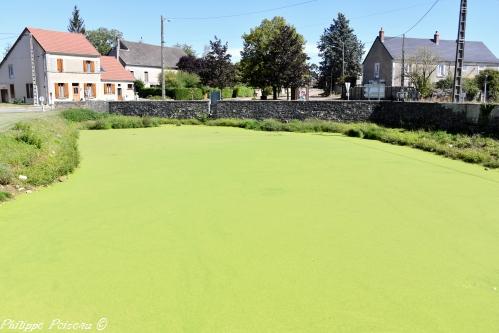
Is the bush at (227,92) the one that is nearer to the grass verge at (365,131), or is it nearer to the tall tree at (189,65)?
the tall tree at (189,65)

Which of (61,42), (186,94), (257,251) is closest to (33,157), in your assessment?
(257,251)

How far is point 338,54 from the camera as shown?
178 ft

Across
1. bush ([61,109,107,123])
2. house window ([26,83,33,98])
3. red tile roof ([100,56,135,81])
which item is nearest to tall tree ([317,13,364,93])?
red tile roof ([100,56,135,81])

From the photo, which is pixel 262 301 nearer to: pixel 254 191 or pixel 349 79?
pixel 254 191

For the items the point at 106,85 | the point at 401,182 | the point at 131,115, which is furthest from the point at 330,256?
the point at 106,85

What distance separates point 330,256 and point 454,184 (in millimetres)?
4570

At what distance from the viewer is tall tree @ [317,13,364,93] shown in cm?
5409

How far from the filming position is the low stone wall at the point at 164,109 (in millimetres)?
23422

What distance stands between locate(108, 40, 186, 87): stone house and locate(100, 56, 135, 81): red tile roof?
9826mm

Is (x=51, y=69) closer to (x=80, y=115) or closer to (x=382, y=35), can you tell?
(x=80, y=115)

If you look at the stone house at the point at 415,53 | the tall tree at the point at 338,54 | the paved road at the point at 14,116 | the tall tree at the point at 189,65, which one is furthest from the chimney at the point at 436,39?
the paved road at the point at 14,116

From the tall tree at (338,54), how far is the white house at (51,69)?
86.1 ft

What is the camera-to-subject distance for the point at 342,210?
652 cm

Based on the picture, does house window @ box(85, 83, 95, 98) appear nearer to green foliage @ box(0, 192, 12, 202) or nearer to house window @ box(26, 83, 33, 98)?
house window @ box(26, 83, 33, 98)
